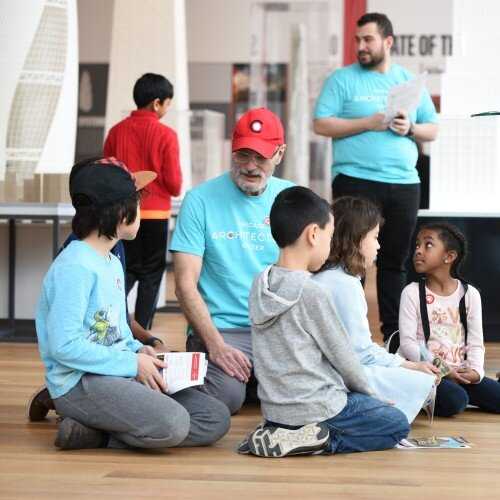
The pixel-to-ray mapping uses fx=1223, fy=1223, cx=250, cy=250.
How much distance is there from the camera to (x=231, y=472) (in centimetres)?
308

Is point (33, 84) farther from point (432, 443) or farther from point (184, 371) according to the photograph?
point (432, 443)

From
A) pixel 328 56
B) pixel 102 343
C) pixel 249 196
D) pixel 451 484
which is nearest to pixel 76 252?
→ pixel 102 343

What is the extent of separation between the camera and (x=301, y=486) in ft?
9.56

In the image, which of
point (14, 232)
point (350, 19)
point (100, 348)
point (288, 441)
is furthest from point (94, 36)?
point (288, 441)

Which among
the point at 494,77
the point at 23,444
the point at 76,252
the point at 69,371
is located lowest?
the point at 23,444

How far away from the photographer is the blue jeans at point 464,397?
401cm

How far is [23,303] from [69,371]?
3138 millimetres

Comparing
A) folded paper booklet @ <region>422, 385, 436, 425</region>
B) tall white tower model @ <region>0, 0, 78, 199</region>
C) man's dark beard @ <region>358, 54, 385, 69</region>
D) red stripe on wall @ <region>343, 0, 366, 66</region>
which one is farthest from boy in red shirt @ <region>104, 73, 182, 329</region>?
red stripe on wall @ <region>343, 0, 366, 66</region>

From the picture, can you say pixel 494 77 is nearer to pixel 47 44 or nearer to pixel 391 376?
pixel 47 44

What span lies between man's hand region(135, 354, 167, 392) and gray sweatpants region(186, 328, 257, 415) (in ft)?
1.44

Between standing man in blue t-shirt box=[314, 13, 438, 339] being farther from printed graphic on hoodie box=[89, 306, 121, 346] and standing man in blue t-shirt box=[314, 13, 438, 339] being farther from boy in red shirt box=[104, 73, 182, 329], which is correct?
printed graphic on hoodie box=[89, 306, 121, 346]

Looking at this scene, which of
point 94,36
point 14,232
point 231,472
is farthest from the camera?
point 94,36

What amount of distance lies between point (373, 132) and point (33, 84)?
7.59 feet

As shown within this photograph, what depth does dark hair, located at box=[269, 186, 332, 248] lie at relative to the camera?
3.32 metres
